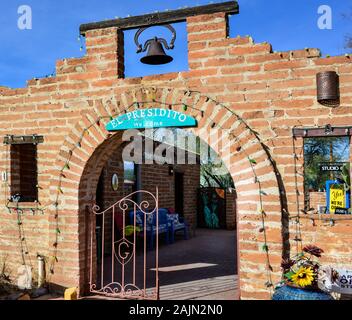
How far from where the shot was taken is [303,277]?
394 centimetres

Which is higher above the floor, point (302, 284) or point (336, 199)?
point (336, 199)

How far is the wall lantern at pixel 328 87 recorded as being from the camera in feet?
14.6

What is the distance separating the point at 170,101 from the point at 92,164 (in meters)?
1.57

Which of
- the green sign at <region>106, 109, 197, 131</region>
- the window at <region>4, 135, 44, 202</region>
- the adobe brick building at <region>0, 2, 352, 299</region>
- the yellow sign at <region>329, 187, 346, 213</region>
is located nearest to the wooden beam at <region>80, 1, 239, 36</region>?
the adobe brick building at <region>0, 2, 352, 299</region>

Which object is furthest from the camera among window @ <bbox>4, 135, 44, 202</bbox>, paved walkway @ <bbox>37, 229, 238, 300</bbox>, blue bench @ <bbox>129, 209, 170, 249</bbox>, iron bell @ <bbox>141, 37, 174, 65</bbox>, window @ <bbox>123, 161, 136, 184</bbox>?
window @ <bbox>123, 161, 136, 184</bbox>

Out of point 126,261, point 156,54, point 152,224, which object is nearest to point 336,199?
point 156,54

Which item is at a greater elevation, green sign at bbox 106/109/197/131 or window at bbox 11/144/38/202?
green sign at bbox 106/109/197/131

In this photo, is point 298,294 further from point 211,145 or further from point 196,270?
point 196,270

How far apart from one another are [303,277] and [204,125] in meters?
2.20

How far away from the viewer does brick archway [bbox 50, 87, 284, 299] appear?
4.62 metres

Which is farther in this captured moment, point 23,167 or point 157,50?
point 23,167

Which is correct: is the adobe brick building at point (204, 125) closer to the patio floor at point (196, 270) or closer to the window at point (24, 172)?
the window at point (24, 172)

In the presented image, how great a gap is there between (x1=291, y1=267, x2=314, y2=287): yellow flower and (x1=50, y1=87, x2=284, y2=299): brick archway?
55 cm

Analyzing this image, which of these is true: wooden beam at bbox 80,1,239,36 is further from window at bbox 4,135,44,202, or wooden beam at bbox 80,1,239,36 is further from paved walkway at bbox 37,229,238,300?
paved walkway at bbox 37,229,238,300
